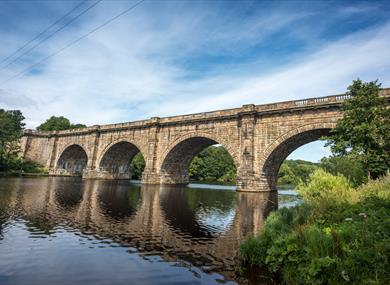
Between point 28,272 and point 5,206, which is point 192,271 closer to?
point 28,272

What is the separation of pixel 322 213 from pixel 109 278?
267 inches

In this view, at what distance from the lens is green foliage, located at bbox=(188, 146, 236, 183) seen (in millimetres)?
75688

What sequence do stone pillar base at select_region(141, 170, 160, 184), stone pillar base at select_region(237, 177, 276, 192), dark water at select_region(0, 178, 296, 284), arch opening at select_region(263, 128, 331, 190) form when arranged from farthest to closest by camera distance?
1. stone pillar base at select_region(141, 170, 160, 184)
2. stone pillar base at select_region(237, 177, 276, 192)
3. arch opening at select_region(263, 128, 331, 190)
4. dark water at select_region(0, 178, 296, 284)

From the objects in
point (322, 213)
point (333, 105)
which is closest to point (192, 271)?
point (322, 213)

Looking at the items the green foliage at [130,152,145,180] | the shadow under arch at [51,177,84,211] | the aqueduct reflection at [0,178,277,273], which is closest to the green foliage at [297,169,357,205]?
the aqueduct reflection at [0,178,277,273]

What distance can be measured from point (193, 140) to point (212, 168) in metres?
41.3

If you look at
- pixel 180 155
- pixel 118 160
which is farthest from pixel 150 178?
pixel 118 160

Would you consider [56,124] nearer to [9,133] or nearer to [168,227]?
[9,133]

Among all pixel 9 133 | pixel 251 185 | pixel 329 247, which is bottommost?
pixel 329 247

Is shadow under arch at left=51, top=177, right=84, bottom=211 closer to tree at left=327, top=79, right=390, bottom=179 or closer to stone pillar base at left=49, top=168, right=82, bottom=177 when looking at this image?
tree at left=327, top=79, right=390, bottom=179

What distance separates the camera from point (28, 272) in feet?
21.3

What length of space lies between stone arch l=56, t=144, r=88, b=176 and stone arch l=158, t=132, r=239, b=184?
27523mm

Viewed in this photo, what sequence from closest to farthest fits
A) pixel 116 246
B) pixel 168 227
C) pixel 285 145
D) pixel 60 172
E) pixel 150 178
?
pixel 116 246 → pixel 168 227 → pixel 285 145 → pixel 150 178 → pixel 60 172

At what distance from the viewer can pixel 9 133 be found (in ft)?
173
